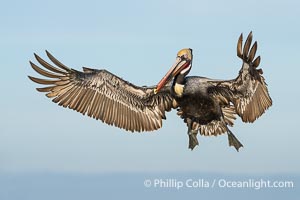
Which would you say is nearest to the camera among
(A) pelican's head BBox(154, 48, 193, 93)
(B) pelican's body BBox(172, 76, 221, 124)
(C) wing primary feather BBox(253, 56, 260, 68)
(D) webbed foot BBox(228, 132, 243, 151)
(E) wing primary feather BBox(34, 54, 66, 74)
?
(C) wing primary feather BBox(253, 56, 260, 68)

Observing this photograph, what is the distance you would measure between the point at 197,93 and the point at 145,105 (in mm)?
1239

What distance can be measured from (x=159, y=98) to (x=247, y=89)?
166cm

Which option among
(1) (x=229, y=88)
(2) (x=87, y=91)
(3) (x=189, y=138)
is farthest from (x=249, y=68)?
(2) (x=87, y=91)

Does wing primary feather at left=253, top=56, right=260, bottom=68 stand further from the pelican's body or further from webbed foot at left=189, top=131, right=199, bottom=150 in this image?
webbed foot at left=189, top=131, right=199, bottom=150

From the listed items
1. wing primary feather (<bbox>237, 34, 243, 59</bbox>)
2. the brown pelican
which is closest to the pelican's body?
the brown pelican

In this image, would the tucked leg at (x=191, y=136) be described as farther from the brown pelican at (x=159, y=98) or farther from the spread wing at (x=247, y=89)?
the spread wing at (x=247, y=89)

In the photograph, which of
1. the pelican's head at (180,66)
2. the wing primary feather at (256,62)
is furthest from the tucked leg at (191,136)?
the wing primary feather at (256,62)

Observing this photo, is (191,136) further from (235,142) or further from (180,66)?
(180,66)

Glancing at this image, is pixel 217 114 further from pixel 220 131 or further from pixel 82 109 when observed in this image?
pixel 82 109

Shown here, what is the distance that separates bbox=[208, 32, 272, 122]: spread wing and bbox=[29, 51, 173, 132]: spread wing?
1.06 m

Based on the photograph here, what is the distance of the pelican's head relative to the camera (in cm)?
1828

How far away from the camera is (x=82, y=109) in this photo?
61.4 feet

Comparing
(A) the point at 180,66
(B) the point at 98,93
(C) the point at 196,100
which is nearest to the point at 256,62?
(C) the point at 196,100

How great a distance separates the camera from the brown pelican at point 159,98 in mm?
18172
